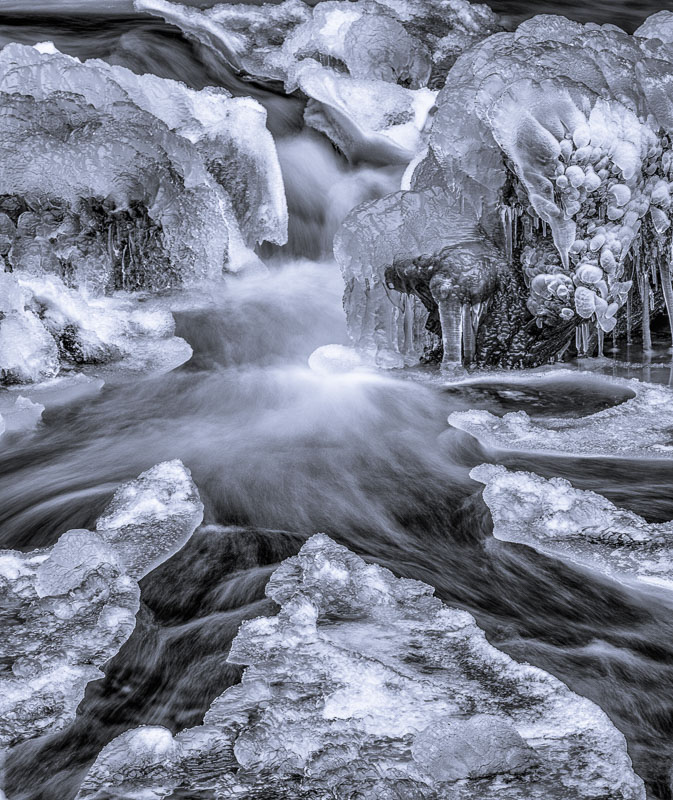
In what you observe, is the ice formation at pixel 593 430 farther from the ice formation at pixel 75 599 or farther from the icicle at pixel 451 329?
the ice formation at pixel 75 599

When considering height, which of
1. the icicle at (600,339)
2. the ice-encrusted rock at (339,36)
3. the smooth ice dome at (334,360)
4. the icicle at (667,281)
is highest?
the ice-encrusted rock at (339,36)

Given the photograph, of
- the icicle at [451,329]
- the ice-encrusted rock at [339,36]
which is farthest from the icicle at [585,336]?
the ice-encrusted rock at [339,36]

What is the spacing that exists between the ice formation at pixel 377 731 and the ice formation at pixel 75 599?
297mm

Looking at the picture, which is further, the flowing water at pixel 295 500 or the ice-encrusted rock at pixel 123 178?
the ice-encrusted rock at pixel 123 178

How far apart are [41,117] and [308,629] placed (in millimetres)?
5153

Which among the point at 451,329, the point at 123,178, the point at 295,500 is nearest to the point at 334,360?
the point at 451,329

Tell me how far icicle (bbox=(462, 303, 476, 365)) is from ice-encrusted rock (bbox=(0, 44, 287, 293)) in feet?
8.51

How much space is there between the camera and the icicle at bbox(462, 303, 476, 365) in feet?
15.3

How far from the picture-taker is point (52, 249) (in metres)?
5.66

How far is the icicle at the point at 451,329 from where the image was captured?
4629 mm

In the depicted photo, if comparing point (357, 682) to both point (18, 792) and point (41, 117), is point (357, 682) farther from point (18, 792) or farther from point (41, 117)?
point (41, 117)

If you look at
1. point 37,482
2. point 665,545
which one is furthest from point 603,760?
point 37,482

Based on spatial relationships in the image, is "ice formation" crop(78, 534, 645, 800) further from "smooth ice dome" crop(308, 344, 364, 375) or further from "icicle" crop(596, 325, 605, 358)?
"icicle" crop(596, 325, 605, 358)

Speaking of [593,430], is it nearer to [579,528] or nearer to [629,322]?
[579,528]
